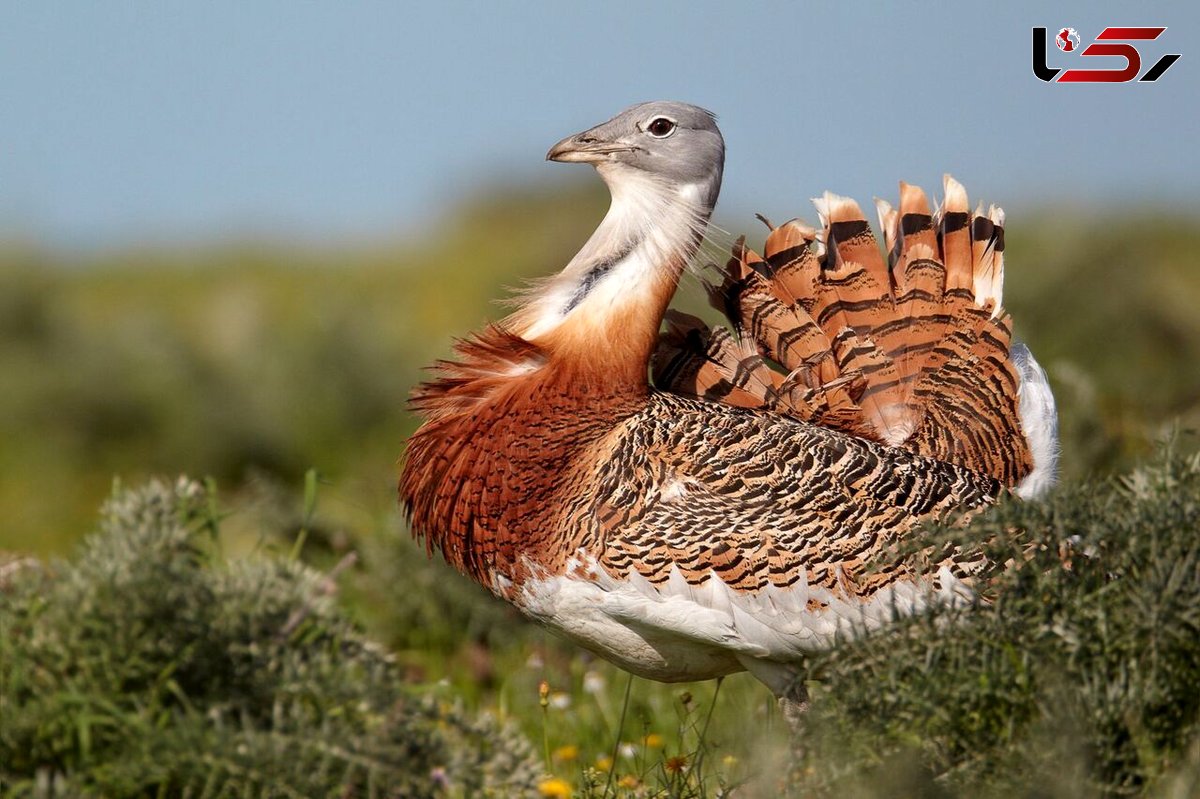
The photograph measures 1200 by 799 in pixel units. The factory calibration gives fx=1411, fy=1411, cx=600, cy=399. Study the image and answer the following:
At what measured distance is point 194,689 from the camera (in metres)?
2.28

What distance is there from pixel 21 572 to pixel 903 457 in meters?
2.19

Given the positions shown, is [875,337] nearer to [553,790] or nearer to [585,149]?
[585,149]

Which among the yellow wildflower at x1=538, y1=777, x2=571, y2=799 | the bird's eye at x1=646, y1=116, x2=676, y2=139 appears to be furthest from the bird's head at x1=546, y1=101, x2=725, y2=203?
the yellow wildflower at x1=538, y1=777, x2=571, y2=799

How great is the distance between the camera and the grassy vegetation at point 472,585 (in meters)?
2.43

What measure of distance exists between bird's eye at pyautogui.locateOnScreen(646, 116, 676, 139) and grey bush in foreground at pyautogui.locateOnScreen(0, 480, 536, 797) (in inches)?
72.7

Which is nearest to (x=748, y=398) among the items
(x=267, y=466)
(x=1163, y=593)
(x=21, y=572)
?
(x=1163, y=593)

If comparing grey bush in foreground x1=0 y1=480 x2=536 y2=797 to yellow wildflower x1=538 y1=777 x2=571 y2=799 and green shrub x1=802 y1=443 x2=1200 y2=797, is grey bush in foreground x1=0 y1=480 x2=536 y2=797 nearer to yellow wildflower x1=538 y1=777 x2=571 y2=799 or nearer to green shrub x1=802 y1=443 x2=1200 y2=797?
yellow wildflower x1=538 y1=777 x2=571 y2=799

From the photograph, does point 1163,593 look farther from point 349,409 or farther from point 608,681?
point 349,409

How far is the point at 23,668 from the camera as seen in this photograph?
2217 mm

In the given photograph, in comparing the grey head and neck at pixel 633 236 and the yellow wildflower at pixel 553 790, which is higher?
the grey head and neck at pixel 633 236

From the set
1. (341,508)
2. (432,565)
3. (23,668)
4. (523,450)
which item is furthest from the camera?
(341,508)

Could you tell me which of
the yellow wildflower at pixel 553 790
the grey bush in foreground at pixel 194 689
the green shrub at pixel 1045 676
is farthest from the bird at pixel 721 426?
the grey bush in foreground at pixel 194 689

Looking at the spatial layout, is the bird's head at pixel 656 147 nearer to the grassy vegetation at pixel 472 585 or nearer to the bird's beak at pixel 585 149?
the bird's beak at pixel 585 149

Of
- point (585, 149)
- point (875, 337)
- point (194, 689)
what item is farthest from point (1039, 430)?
point (194, 689)
